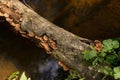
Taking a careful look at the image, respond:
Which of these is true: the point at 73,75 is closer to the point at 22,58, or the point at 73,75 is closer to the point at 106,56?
the point at 106,56

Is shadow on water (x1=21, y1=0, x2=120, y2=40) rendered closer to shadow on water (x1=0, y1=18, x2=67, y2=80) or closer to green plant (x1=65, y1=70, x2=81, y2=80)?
shadow on water (x1=0, y1=18, x2=67, y2=80)

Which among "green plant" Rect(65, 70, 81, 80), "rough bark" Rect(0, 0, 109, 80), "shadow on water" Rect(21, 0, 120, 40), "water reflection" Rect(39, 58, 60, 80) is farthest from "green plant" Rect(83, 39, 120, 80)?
"shadow on water" Rect(21, 0, 120, 40)

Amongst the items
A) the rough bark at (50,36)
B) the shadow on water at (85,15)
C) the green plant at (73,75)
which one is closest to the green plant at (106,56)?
the rough bark at (50,36)

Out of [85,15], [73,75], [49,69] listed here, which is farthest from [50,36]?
[85,15]

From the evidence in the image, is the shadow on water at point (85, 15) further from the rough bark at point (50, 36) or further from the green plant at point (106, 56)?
the green plant at point (106, 56)

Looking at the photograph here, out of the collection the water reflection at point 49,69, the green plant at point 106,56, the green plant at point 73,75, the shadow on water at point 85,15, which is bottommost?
the green plant at point 106,56

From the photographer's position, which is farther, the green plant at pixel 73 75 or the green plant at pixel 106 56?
the green plant at pixel 73 75

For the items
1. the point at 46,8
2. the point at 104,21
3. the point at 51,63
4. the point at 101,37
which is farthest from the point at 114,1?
the point at 51,63
